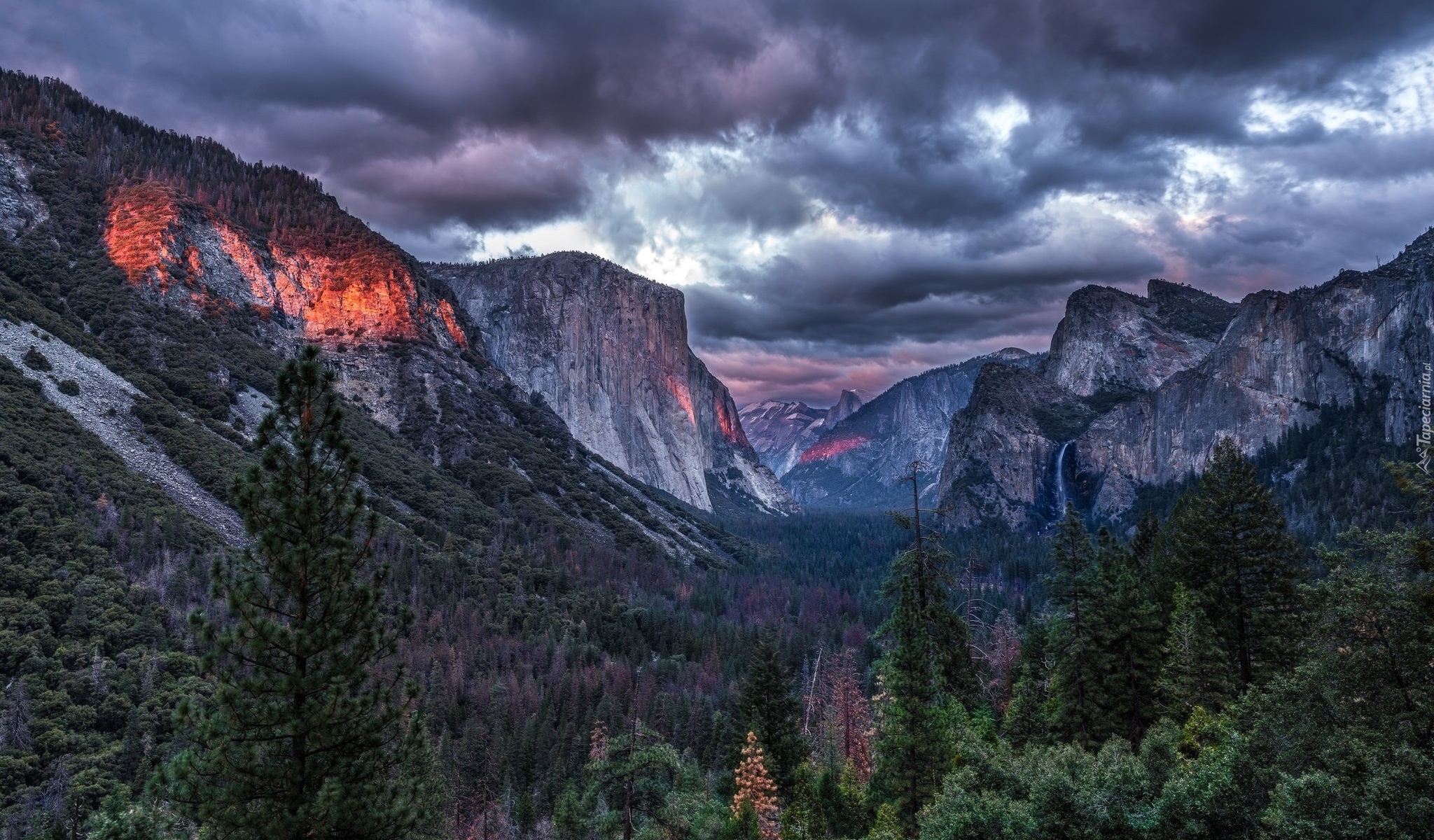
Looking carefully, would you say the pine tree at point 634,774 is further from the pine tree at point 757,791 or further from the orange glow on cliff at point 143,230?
the orange glow on cliff at point 143,230

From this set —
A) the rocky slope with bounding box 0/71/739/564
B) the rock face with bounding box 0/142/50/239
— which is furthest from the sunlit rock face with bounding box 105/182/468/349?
the rock face with bounding box 0/142/50/239

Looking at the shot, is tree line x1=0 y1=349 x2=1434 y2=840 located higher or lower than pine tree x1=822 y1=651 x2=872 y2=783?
higher

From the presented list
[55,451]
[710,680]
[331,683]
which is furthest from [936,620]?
[55,451]

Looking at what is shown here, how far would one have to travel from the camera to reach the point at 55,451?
78312 millimetres

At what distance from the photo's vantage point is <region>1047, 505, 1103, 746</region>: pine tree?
94.6 ft

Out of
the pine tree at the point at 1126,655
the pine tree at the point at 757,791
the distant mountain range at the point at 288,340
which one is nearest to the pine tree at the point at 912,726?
the pine tree at the point at 757,791

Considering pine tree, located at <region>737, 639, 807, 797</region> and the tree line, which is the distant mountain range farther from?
the tree line

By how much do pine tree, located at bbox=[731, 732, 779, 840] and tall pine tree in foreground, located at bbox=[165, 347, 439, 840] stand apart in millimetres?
16880

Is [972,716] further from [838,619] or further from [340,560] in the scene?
[838,619]

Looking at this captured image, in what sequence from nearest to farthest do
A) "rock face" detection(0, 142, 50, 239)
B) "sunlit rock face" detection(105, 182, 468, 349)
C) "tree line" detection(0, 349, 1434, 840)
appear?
"tree line" detection(0, 349, 1434, 840), "rock face" detection(0, 142, 50, 239), "sunlit rock face" detection(105, 182, 468, 349)

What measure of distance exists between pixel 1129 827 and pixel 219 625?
19275mm

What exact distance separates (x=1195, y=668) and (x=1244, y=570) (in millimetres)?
7059

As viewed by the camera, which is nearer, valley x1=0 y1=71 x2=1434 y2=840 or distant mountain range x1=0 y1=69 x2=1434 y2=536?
valley x1=0 y1=71 x2=1434 y2=840

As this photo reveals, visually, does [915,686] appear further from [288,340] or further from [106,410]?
[288,340]
